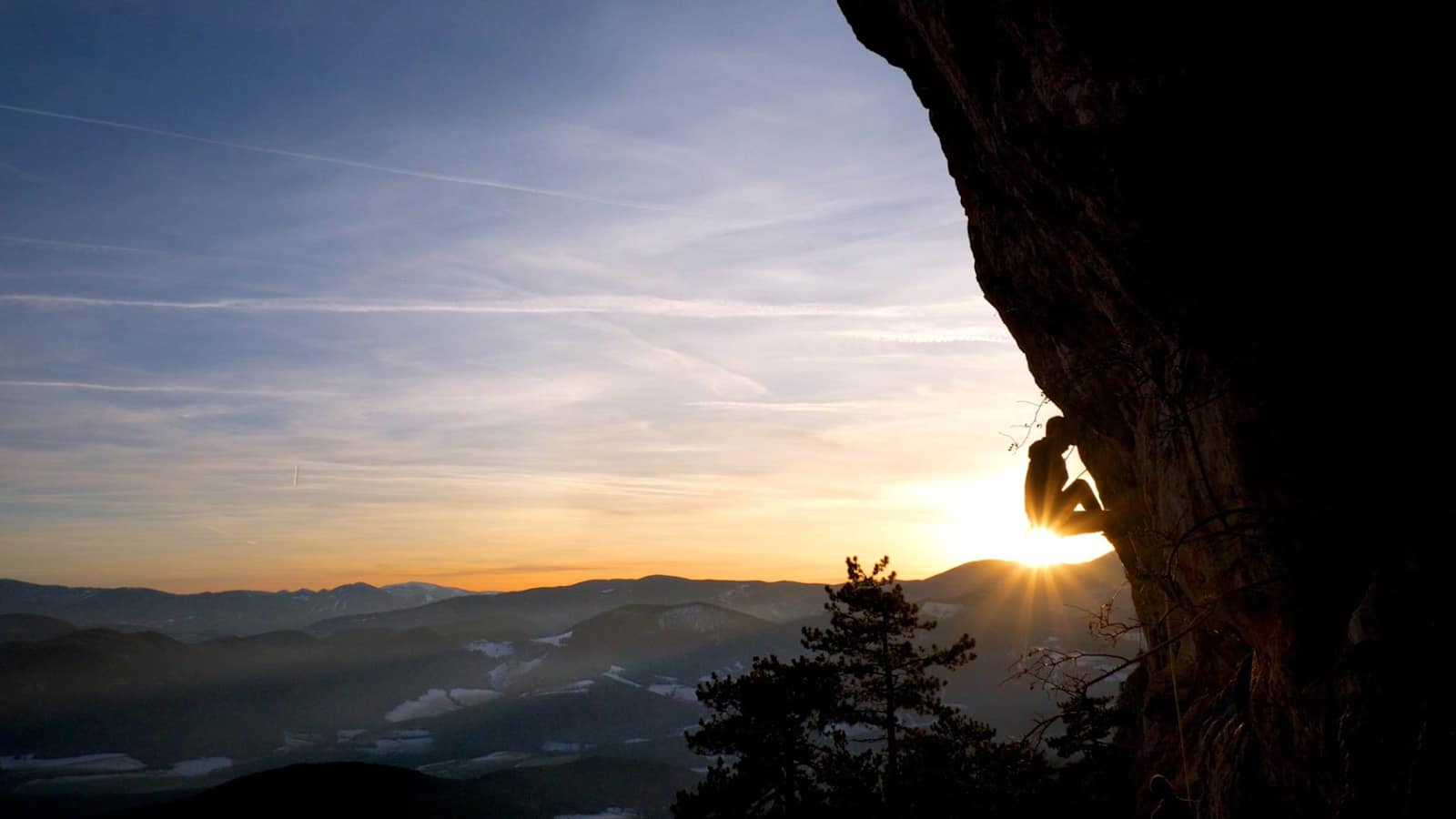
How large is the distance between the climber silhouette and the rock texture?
305 cm

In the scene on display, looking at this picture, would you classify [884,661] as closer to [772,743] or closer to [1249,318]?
[772,743]

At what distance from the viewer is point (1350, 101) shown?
647 centimetres

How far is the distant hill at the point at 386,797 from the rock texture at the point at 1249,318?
81.0 meters

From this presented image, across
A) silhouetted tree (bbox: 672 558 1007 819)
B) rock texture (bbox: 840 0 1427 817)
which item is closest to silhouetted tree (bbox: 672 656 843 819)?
silhouetted tree (bbox: 672 558 1007 819)

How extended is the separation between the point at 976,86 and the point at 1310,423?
16.4 feet

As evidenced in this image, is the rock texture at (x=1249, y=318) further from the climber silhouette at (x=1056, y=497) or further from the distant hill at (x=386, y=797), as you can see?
the distant hill at (x=386, y=797)

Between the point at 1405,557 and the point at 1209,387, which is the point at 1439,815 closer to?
the point at 1405,557

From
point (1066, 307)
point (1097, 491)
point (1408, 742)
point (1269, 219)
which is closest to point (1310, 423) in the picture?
point (1269, 219)

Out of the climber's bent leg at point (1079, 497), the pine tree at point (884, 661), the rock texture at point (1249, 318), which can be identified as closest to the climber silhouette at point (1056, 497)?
the climber's bent leg at point (1079, 497)

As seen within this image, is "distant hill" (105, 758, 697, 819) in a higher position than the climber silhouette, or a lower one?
lower

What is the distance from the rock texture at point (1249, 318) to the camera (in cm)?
669

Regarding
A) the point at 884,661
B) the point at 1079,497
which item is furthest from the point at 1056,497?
the point at 884,661

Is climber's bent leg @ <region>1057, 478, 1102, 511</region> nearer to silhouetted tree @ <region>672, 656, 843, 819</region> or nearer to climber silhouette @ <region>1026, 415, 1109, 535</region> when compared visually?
climber silhouette @ <region>1026, 415, 1109, 535</region>

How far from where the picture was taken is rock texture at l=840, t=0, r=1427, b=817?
6.69 metres
